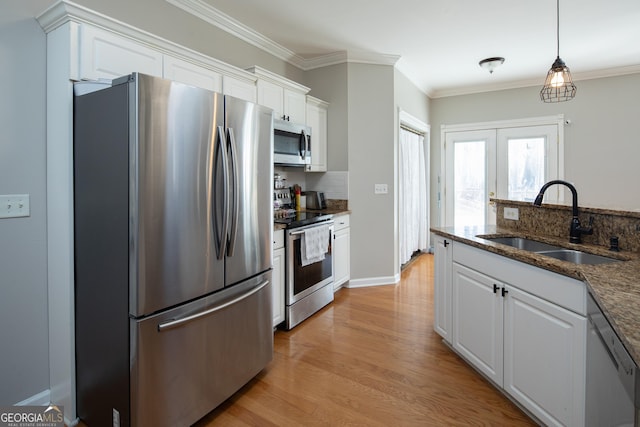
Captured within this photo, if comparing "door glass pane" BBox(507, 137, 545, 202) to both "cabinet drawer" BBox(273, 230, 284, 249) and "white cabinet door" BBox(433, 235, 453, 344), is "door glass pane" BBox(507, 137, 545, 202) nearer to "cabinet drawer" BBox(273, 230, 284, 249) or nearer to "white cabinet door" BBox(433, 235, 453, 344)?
"white cabinet door" BBox(433, 235, 453, 344)

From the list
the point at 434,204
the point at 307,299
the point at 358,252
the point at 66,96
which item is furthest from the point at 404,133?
the point at 66,96

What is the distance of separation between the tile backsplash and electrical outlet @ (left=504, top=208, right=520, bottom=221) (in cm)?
2

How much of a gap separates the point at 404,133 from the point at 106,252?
4.09 meters

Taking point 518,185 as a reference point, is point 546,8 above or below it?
above


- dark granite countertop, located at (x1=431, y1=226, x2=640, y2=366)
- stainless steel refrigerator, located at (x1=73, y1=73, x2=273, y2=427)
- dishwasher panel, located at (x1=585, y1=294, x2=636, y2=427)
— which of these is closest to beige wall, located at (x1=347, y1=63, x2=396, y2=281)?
dark granite countertop, located at (x1=431, y1=226, x2=640, y2=366)

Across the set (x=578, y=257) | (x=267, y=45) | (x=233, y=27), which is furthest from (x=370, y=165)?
(x=578, y=257)

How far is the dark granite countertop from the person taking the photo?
0.87m

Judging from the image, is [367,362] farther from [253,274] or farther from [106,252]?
[106,252]

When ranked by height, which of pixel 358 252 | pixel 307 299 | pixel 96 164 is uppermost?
pixel 96 164

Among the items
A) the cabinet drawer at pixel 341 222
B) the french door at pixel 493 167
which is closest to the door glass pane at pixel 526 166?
the french door at pixel 493 167

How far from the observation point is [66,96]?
171 centimetres

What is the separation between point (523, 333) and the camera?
172 cm

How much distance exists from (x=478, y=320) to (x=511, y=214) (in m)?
0.99

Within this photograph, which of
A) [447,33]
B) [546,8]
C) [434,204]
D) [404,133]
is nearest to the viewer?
[546,8]
